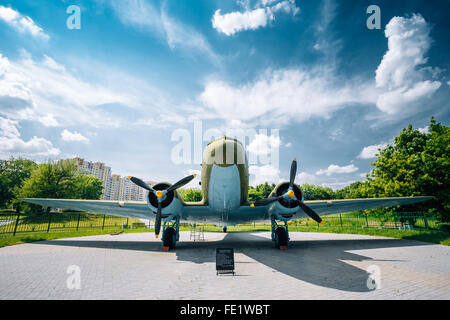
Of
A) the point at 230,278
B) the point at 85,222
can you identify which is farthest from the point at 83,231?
the point at 230,278

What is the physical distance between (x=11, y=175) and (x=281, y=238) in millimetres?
80691

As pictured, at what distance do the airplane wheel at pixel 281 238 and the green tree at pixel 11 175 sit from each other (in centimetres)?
7052

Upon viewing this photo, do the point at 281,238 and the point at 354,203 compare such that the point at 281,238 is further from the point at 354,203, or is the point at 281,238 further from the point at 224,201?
the point at 354,203

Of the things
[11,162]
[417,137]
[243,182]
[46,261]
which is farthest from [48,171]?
[417,137]

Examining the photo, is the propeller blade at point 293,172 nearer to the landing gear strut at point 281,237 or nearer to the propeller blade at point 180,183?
the landing gear strut at point 281,237

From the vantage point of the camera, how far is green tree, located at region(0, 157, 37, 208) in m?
51.8

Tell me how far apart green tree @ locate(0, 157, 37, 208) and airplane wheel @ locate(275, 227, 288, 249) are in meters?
70.5

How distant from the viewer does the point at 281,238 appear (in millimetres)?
11242

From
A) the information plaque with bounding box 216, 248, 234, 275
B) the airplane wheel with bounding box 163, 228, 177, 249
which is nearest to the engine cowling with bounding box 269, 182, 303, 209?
the information plaque with bounding box 216, 248, 234, 275
